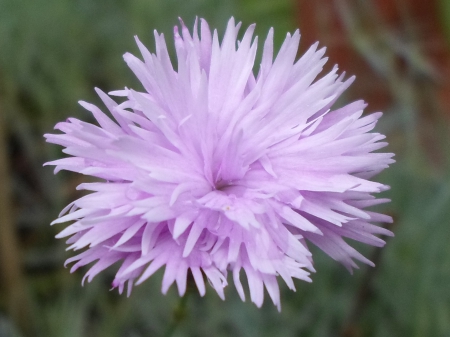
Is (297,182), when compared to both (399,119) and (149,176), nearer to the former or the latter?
(149,176)

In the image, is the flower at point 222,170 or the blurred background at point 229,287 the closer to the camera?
the flower at point 222,170

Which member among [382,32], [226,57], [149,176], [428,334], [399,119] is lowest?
[428,334]

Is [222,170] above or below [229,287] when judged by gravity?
above

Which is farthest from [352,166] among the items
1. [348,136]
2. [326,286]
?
[326,286]

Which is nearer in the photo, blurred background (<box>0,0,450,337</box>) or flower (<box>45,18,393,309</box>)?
flower (<box>45,18,393,309</box>)
